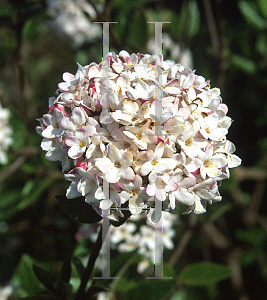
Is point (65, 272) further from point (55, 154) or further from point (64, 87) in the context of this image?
point (64, 87)

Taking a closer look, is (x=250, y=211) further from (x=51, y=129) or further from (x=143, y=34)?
(x=51, y=129)

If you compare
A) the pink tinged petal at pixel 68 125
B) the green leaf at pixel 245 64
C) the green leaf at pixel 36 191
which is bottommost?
the green leaf at pixel 36 191

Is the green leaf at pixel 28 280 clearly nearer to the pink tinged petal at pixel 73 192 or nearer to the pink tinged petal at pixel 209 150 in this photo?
the pink tinged petal at pixel 73 192

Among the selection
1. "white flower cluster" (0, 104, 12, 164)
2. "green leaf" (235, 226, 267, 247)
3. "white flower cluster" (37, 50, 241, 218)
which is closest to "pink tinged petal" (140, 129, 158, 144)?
"white flower cluster" (37, 50, 241, 218)

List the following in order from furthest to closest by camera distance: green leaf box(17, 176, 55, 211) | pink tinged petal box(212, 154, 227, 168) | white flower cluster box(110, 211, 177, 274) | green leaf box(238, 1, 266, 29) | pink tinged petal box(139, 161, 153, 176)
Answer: green leaf box(238, 1, 266, 29), white flower cluster box(110, 211, 177, 274), green leaf box(17, 176, 55, 211), pink tinged petal box(212, 154, 227, 168), pink tinged petal box(139, 161, 153, 176)

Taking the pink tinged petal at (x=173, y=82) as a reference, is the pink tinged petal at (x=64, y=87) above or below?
below

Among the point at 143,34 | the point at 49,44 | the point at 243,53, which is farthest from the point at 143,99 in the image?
the point at 49,44

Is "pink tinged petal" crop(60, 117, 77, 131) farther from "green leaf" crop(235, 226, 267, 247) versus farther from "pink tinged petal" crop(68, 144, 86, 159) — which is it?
"green leaf" crop(235, 226, 267, 247)

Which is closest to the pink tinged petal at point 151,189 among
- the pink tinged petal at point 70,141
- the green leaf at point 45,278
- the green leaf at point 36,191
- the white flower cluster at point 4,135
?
the pink tinged petal at point 70,141
